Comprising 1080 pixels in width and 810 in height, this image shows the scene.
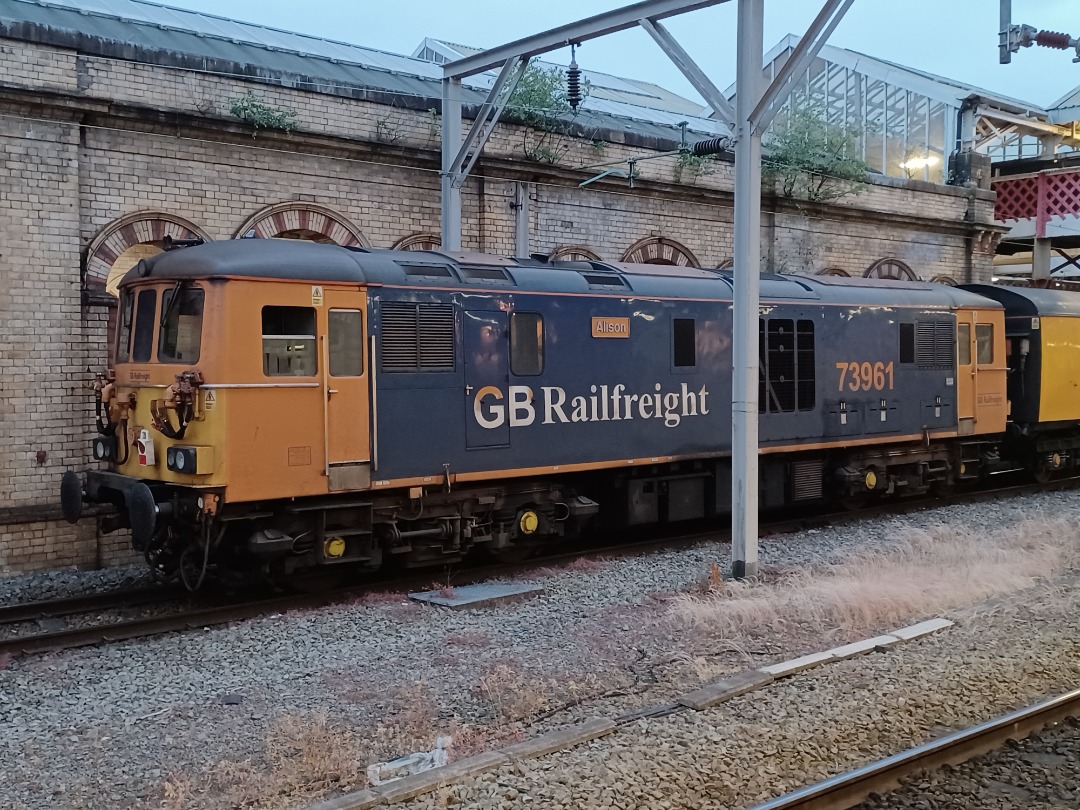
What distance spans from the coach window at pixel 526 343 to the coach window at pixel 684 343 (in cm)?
198

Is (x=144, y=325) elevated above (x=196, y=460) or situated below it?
above

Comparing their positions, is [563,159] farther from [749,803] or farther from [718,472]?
[749,803]

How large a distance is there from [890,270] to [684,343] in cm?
1064

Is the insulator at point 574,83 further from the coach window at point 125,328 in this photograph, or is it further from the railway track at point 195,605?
the coach window at point 125,328

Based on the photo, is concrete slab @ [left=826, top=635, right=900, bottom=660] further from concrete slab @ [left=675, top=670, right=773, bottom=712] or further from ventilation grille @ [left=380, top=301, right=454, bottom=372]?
ventilation grille @ [left=380, top=301, right=454, bottom=372]

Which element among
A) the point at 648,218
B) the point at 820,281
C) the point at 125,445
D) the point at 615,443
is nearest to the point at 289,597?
the point at 125,445

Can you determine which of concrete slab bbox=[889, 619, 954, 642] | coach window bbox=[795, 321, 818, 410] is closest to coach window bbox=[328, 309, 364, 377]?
concrete slab bbox=[889, 619, 954, 642]

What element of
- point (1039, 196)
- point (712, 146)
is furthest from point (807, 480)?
point (1039, 196)

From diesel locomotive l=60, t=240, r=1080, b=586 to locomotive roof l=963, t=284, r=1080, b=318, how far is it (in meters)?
2.88

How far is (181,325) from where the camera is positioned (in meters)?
8.97

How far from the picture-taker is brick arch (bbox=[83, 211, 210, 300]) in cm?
1120

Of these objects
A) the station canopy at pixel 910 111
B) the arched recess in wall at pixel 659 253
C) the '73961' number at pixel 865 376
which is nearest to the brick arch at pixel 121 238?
the arched recess in wall at pixel 659 253

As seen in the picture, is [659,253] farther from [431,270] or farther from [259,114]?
[431,270]

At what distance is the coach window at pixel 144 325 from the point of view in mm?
9297
